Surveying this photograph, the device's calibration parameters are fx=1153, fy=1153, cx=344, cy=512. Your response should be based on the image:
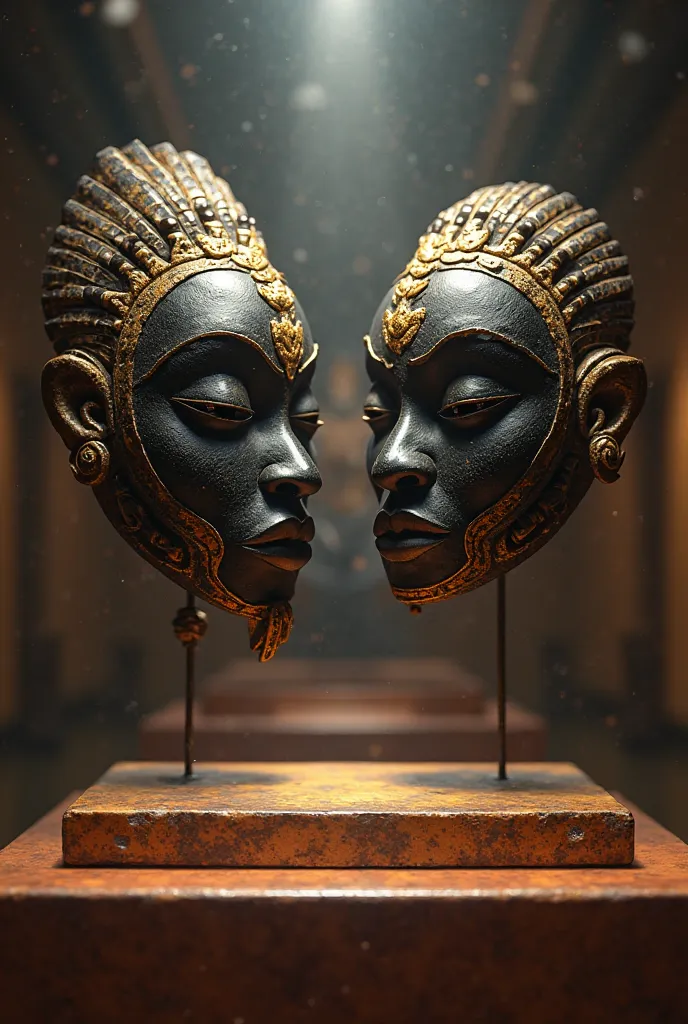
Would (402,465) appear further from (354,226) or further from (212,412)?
(354,226)

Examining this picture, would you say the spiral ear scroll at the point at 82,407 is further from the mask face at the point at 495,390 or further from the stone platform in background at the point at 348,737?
the stone platform in background at the point at 348,737

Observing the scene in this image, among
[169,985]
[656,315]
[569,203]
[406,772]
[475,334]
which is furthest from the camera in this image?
[656,315]

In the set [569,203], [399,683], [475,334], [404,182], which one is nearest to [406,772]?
[399,683]

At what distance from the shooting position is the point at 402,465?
1.99 meters

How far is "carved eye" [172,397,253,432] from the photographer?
2.00m

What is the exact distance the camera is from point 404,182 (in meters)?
2.86

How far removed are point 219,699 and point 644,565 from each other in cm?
110

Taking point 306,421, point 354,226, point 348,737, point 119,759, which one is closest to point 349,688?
point 348,737

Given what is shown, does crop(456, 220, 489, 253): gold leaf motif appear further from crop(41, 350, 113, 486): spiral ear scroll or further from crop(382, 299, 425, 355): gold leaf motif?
crop(41, 350, 113, 486): spiral ear scroll

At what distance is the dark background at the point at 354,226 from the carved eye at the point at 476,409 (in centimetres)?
76

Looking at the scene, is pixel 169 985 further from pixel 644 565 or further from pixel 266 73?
pixel 266 73

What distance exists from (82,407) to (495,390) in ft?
Result: 2.39

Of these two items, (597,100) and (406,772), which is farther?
(597,100)

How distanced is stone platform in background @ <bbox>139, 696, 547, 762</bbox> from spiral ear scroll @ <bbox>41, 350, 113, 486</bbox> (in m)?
0.91
